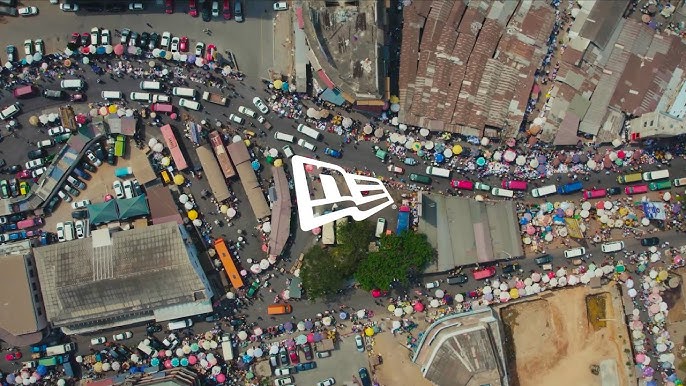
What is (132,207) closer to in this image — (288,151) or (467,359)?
(288,151)

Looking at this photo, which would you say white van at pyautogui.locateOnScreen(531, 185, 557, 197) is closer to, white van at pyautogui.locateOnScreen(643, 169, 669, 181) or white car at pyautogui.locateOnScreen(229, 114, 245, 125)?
white van at pyautogui.locateOnScreen(643, 169, 669, 181)

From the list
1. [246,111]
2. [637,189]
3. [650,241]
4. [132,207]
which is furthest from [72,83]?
[650,241]

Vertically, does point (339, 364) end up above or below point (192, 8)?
below

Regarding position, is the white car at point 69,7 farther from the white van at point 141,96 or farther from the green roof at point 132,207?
the green roof at point 132,207

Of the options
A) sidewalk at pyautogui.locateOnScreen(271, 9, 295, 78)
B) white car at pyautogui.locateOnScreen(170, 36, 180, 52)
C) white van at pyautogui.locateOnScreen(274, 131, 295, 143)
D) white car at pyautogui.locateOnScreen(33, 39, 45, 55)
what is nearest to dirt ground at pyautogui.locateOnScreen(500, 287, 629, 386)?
white van at pyautogui.locateOnScreen(274, 131, 295, 143)

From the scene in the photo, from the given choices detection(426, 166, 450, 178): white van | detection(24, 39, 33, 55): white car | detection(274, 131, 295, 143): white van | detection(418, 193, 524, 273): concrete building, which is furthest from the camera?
detection(24, 39, 33, 55): white car

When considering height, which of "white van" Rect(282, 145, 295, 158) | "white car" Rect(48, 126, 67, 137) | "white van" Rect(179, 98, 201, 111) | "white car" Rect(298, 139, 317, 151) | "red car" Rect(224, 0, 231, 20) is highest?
"red car" Rect(224, 0, 231, 20)
